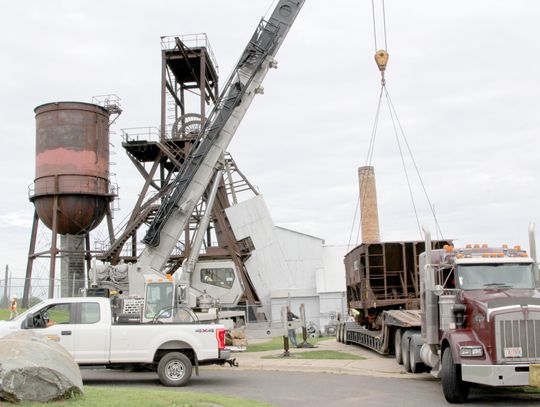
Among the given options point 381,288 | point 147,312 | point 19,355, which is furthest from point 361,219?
point 19,355

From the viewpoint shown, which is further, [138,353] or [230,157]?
[230,157]

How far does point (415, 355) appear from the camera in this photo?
1605cm

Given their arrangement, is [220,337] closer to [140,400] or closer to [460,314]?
[140,400]

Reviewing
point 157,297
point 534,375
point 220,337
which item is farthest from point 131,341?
point 534,375

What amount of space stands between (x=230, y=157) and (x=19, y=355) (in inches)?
1328

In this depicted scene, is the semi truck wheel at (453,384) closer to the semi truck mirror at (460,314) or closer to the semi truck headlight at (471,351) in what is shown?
the semi truck headlight at (471,351)

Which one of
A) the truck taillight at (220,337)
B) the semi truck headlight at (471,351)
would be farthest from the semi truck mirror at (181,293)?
the semi truck headlight at (471,351)

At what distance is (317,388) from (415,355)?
123 inches

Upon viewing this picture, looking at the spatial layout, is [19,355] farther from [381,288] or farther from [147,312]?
[381,288]

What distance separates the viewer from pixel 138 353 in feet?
48.2

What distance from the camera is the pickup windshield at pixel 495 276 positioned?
41.7ft

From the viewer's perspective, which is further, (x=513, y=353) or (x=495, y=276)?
(x=495, y=276)

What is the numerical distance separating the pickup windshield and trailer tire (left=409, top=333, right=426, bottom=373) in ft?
12.1

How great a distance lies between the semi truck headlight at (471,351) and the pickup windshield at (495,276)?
1614 mm
